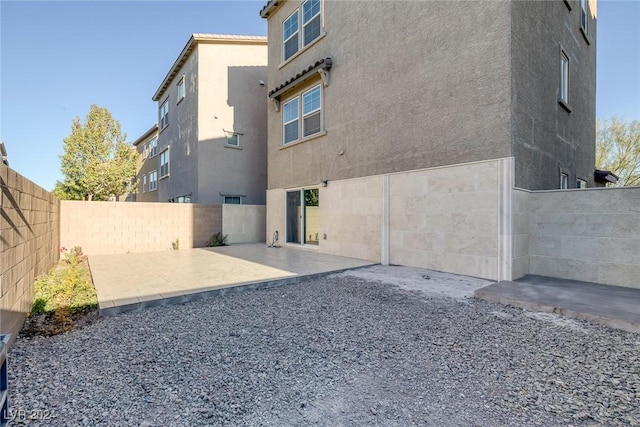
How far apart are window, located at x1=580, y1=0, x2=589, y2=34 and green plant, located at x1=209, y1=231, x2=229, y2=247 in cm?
1430

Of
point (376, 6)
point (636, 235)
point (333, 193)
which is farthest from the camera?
point (333, 193)

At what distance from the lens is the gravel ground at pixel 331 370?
2092 millimetres

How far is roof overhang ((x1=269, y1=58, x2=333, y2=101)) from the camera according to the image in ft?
31.1

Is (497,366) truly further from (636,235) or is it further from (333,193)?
(333,193)

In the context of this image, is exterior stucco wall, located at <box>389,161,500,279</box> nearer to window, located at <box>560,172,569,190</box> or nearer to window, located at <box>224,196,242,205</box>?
window, located at <box>560,172,569,190</box>

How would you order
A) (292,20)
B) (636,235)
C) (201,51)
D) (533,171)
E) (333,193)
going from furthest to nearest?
1. (201,51)
2. (292,20)
3. (333,193)
4. (533,171)
5. (636,235)

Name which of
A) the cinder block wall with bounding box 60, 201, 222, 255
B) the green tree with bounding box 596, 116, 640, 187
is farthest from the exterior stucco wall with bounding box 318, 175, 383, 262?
the green tree with bounding box 596, 116, 640, 187

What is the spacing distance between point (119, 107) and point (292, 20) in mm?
11883

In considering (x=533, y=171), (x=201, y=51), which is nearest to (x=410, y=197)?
(x=533, y=171)

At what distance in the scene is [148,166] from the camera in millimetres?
22594

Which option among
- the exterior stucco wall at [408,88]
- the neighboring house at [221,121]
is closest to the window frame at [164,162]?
the neighboring house at [221,121]

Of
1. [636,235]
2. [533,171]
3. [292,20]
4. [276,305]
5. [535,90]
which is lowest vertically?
[276,305]

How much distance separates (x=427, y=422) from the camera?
200 cm

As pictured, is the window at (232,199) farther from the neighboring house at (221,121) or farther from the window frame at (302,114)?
the window frame at (302,114)
